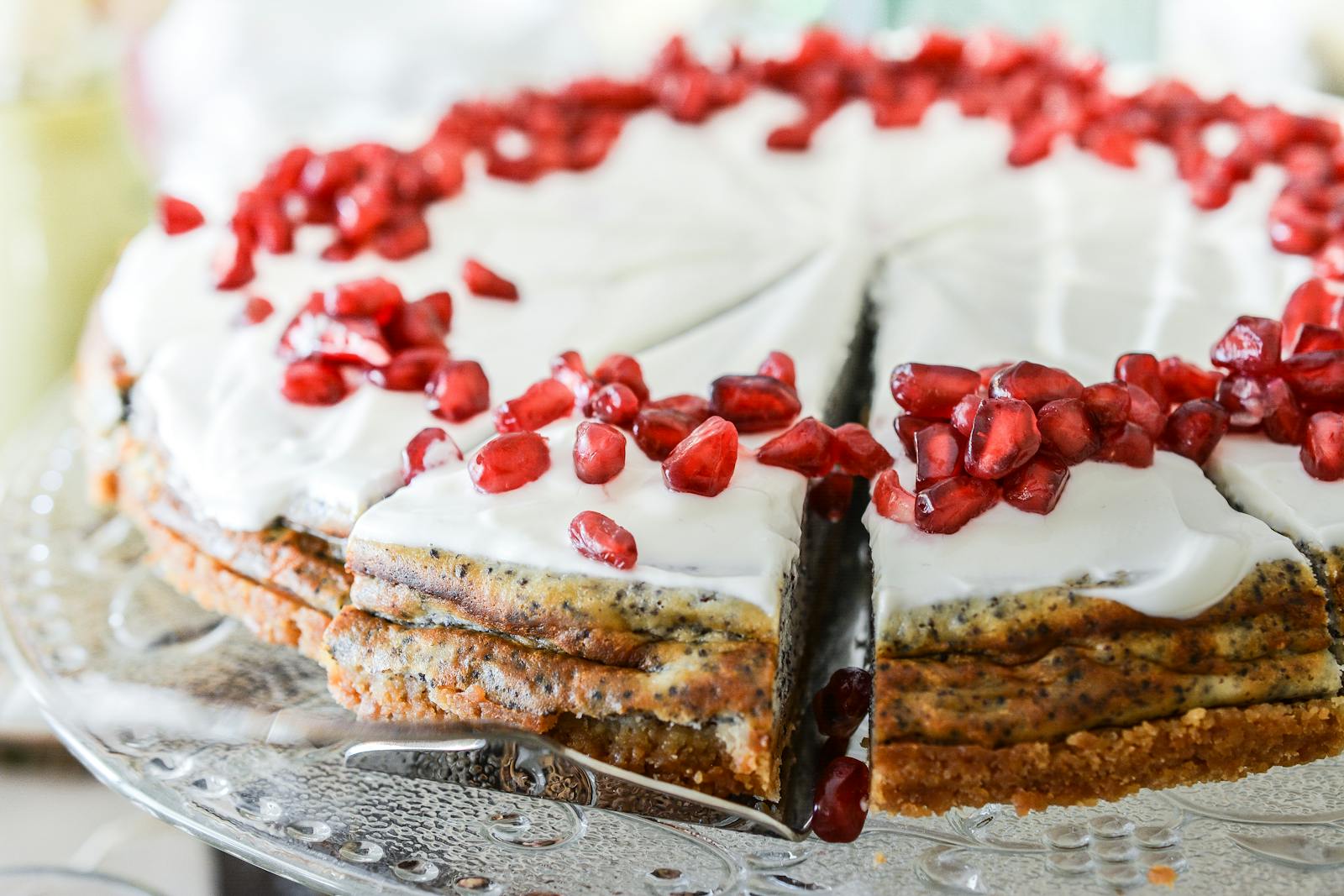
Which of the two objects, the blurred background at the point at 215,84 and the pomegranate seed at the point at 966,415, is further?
the blurred background at the point at 215,84

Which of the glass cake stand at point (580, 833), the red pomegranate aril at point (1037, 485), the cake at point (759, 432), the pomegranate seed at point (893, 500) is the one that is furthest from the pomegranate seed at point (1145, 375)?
the glass cake stand at point (580, 833)

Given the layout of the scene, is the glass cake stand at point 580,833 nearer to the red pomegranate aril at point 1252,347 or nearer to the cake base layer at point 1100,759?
the cake base layer at point 1100,759

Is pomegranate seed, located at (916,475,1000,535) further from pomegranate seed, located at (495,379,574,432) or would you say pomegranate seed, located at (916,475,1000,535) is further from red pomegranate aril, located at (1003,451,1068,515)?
pomegranate seed, located at (495,379,574,432)

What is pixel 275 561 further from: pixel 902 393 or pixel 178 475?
pixel 902 393

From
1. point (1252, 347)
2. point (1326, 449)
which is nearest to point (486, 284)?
point (1252, 347)

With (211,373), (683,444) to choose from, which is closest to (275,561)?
(211,373)

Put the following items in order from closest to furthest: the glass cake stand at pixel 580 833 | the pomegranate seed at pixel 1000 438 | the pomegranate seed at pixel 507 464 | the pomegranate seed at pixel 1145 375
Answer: the glass cake stand at pixel 580 833
the pomegranate seed at pixel 1000 438
the pomegranate seed at pixel 507 464
the pomegranate seed at pixel 1145 375

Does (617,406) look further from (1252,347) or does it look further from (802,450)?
(1252,347)
